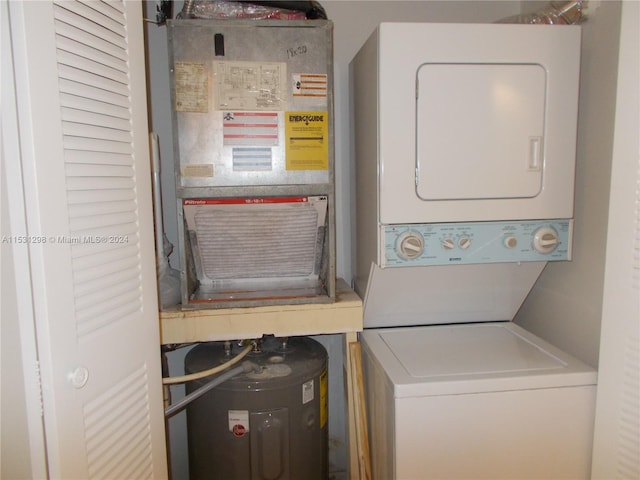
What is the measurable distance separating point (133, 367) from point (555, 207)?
62.3 inches

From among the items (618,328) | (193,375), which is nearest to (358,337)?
(193,375)

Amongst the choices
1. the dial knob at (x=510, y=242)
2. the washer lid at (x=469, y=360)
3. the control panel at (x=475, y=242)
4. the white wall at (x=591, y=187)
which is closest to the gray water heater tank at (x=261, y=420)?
the washer lid at (x=469, y=360)

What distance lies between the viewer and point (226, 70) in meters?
1.68

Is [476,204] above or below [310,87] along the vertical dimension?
below

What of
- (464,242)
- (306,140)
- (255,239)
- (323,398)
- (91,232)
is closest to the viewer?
(91,232)

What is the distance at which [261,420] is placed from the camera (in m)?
1.88

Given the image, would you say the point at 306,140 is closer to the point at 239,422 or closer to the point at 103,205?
the point at 103,205

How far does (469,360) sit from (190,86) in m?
1.51

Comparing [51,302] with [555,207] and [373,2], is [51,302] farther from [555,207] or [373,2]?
[373,2]

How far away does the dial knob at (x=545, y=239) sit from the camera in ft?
5.50

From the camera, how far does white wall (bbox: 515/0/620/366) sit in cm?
157

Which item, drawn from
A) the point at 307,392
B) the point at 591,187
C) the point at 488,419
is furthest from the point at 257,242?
the point at 591,187

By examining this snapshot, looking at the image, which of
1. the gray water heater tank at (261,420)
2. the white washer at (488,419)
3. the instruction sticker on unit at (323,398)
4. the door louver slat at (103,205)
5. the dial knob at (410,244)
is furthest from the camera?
the instruction sticker on unit at (323,398)

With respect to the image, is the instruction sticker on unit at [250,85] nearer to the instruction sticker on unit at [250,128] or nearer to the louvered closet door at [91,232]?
the instruction sticker on unit at [250,128]
